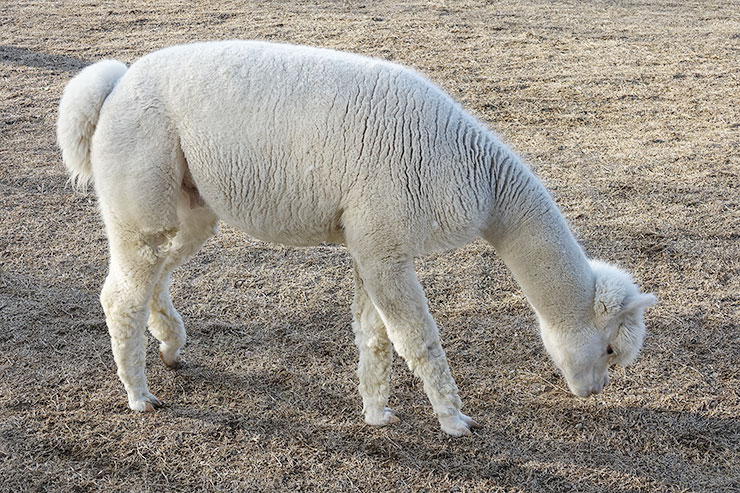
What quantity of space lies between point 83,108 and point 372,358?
193cm

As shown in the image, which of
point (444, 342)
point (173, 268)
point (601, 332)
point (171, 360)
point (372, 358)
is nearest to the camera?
point (601, 332)

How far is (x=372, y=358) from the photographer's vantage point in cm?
414

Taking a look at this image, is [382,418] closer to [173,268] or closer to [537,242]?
[537,242]

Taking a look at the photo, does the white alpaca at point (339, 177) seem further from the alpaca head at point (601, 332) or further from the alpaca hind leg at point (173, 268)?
the alpaca hind leg at point (173, 268)

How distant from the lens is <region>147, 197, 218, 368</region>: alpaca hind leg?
410 cm

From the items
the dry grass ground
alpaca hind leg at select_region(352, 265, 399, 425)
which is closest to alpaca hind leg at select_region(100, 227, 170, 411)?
the dry grass ground

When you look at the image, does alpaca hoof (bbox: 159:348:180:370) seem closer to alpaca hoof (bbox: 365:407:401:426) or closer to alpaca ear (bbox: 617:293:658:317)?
alpaca hoof (bbox: 365:407:401:426)

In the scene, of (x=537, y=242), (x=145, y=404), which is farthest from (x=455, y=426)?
(x=145, y=404)

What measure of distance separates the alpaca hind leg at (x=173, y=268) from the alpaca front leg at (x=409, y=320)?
96 cm

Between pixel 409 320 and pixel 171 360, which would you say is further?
pixel 171 360

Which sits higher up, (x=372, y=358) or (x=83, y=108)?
(x=83, y=108)

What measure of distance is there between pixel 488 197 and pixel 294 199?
3.03 feet

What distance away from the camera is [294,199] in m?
3.70

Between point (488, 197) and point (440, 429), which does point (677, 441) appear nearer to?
point (440, 429)
